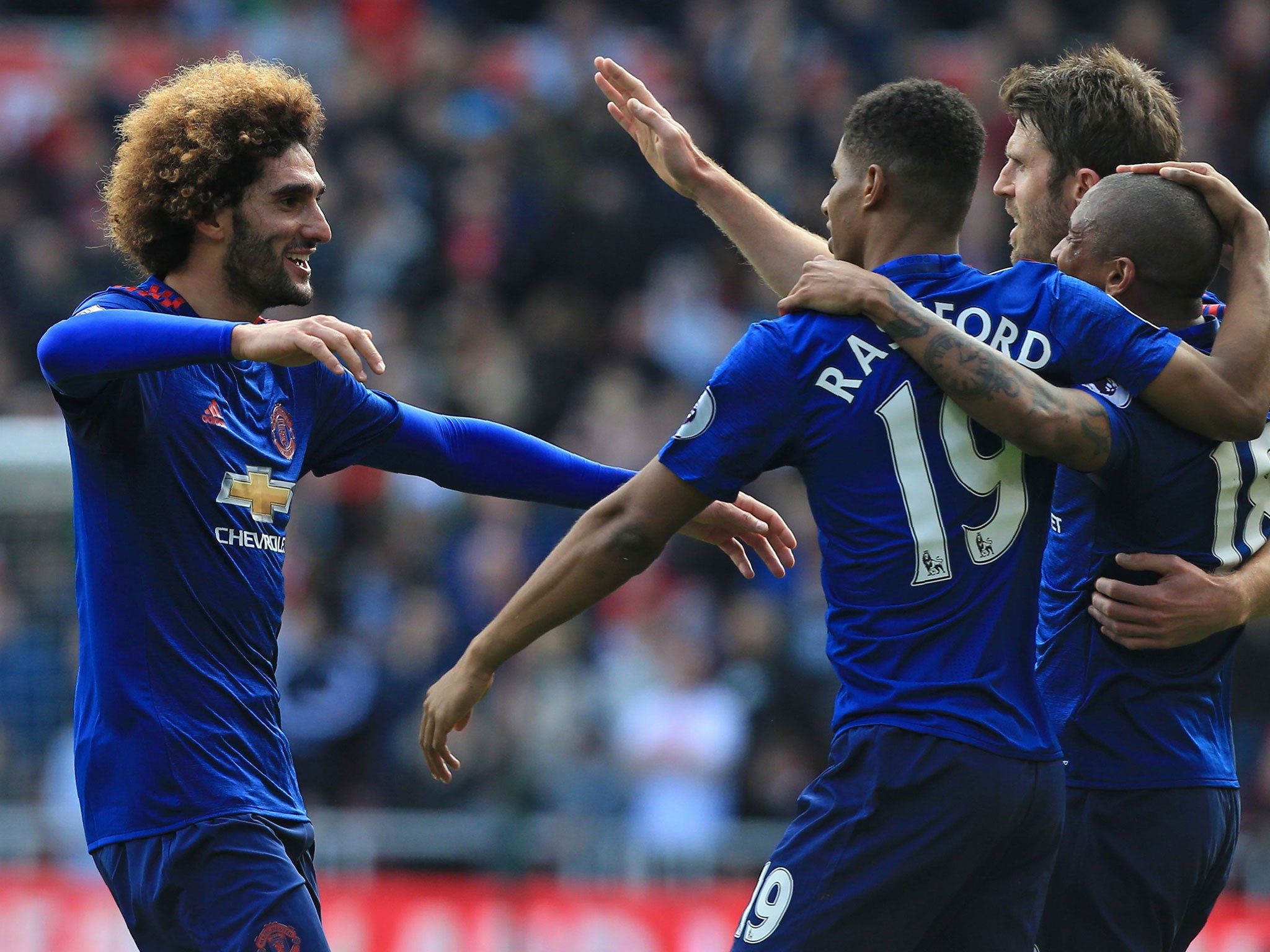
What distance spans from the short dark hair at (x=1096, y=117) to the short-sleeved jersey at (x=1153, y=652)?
60 cm

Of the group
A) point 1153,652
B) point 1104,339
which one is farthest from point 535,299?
point 1104,339

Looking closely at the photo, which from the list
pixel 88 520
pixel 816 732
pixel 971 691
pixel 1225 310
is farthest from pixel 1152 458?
pixel 816 732

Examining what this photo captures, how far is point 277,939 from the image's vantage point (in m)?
3.95

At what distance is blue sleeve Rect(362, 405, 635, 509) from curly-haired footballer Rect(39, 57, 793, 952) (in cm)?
34

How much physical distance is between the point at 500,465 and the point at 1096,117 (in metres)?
1.97

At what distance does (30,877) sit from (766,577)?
483 centimetres

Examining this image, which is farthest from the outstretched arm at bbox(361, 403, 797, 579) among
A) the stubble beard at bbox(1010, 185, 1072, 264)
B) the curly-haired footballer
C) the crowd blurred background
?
the crowd blurred background

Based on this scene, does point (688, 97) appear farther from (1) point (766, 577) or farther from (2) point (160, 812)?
(2) point (160, 812)

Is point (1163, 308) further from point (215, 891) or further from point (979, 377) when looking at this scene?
point (215, 891)

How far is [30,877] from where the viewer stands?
860 cm

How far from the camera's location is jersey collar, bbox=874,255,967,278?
4.04 m

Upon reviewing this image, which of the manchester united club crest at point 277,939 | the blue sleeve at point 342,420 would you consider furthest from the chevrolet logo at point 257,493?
the manchester united club crest at point 277,939

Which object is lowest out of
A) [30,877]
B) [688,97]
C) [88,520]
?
[30,877]

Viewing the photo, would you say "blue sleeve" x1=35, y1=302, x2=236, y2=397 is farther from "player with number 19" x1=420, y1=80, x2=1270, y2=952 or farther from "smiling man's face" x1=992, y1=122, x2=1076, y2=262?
"smiling man's face" x1=992, y1=122, x2=1076, y2=262
